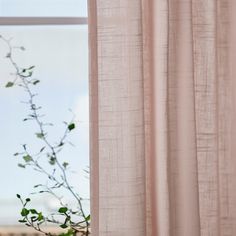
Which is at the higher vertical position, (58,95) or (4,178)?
(58,95)

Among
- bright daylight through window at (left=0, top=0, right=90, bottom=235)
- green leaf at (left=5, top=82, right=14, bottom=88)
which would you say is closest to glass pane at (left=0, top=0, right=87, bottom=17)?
bright daylight through window at (left=0, top=0, right=90, bottom=235)

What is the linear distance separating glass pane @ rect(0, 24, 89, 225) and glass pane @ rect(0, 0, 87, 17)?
0.18ft

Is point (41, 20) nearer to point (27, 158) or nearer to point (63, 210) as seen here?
point (27, 158)

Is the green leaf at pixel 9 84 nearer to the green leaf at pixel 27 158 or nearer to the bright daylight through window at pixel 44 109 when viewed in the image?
the bright daylight through window at pixel 44 109

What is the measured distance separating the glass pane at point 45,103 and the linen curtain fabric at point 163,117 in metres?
0.36

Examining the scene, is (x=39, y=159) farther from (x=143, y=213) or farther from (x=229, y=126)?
(x=229, y=126)

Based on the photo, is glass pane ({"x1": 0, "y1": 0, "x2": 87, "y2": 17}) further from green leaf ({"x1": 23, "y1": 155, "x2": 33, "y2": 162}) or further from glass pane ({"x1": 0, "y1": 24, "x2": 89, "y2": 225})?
green leaf ({"x1": 23, "y1": 155, "x2": 33, "y2": 162})

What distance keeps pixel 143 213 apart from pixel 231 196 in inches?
11.0

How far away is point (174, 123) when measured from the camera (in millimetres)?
1693

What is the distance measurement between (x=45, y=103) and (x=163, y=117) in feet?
1.77

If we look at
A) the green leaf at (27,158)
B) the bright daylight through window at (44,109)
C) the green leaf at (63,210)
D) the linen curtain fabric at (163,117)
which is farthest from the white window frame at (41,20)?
the green leaf at (63,210)

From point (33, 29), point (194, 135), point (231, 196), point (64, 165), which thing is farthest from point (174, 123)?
point (33, 29)

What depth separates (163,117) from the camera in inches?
65.2

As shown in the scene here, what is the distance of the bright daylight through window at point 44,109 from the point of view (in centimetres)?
201
